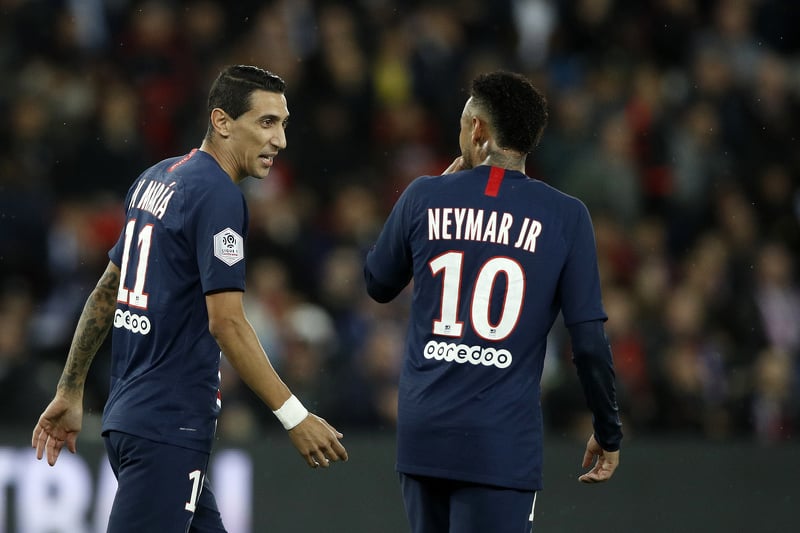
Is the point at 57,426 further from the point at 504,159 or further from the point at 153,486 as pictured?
the point at 504,159

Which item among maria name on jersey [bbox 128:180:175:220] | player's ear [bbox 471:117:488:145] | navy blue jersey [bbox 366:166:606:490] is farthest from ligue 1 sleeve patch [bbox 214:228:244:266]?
player's ear [bbox 471:117:488:145]

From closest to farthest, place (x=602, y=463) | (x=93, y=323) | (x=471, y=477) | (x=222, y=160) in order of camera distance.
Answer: (x=471, y=477) < (x=602, y=463) < (x=222, y=160) < (x=93, y=323)

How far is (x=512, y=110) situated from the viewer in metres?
4.66

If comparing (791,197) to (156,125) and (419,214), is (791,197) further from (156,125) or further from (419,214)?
(419,214)

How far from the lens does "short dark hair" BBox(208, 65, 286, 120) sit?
492 cm

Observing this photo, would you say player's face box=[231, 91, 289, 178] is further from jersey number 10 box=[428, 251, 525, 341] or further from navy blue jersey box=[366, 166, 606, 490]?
jersey number 10 box=[428, 251, 525, 341]

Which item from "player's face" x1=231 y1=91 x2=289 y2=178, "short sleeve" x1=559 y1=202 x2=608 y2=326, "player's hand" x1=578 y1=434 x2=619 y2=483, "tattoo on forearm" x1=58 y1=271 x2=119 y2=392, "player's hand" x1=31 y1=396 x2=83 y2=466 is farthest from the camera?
"player's hand" x1=31 y1=396 x2=83 y2=466

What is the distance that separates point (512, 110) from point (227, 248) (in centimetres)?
107

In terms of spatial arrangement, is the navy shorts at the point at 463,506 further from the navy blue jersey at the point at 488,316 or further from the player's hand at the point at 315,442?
the player's hand at the point at 315,442

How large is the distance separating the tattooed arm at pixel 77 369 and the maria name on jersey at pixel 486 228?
51.0 inches

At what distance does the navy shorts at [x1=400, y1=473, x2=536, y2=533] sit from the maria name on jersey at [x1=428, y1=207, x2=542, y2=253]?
2.63 ft

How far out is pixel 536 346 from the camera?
180 inches

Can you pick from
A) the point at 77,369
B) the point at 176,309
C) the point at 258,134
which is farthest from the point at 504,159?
the point at 77,369

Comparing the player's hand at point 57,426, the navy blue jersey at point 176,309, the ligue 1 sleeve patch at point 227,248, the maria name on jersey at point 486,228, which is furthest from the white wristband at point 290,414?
the player's hand at point 57,426
